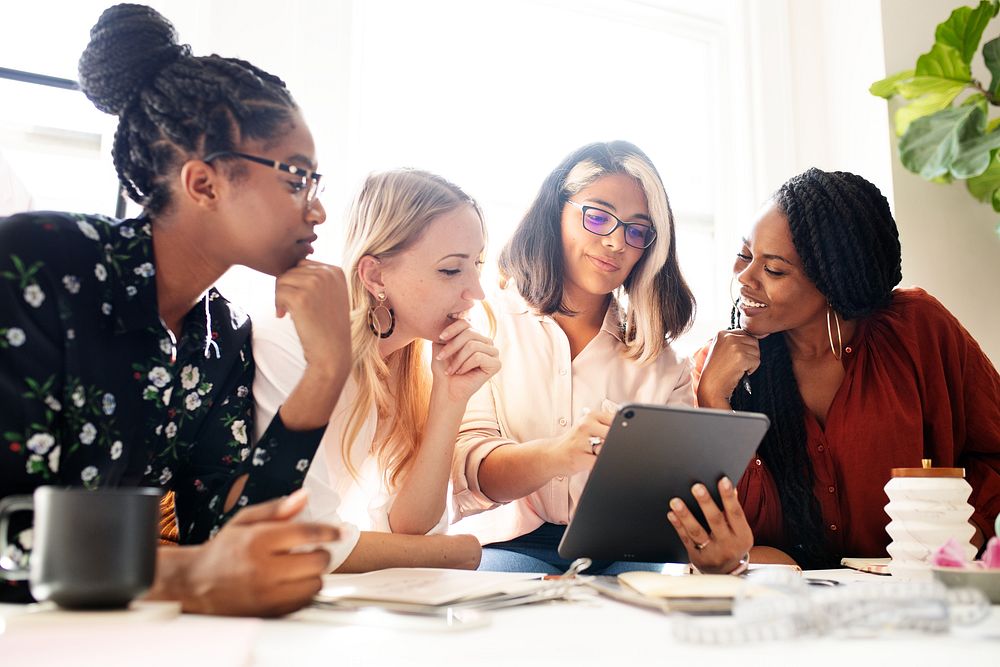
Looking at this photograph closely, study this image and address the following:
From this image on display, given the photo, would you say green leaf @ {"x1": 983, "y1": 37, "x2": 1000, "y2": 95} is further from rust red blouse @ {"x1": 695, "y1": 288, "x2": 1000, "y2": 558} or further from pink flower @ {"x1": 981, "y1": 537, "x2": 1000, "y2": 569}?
pink flower @ {"x1": 981, "y1": 537, "x2": 1000, "y2": 569}

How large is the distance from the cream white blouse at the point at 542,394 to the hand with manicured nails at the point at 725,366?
47 mm

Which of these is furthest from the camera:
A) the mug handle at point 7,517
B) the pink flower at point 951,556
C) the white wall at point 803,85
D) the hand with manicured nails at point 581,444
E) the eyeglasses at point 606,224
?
the white wall at point 803,85

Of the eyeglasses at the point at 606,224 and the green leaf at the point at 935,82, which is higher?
the green leaf at the point at 935,82

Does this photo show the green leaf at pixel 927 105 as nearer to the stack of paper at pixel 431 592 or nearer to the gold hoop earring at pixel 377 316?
the gold hoop earring at pixel 377 316

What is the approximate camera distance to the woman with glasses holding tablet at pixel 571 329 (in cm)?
180

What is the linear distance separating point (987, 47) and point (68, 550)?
Answer: 10.1ft

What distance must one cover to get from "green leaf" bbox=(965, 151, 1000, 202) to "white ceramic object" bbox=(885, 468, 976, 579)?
203cm

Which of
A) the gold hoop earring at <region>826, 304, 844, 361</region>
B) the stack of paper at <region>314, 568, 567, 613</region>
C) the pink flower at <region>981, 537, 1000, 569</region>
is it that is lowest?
the stack of paper at <region>314, 568, 567, 613</region>

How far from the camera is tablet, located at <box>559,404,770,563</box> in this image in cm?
113

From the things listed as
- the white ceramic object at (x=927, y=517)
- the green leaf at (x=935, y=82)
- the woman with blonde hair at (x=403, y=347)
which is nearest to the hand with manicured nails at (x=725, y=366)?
the woman with blonde hair at (x=403, y=347)

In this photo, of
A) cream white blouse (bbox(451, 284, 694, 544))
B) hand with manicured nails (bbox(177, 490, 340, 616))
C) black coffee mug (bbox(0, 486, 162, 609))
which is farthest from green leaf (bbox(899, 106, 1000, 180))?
black coffee mug (bbox(0, 486, 162, 609))

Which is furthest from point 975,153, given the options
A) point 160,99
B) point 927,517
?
point 160,99

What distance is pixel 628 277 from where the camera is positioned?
79.3 inches

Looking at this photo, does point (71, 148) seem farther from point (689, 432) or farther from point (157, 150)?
point (689, 432)
